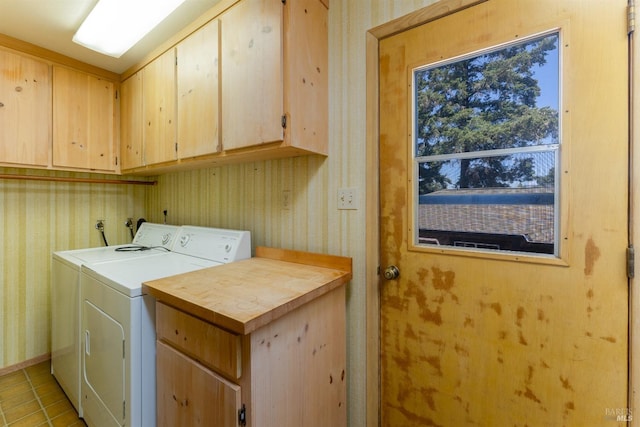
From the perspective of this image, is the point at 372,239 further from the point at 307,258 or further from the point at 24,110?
the point at 24,110

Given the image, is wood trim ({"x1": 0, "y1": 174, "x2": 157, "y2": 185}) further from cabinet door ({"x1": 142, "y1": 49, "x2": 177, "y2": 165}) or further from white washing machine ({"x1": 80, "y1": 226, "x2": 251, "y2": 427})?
white washing machine ({"x1": 80, "y1": 226, "x2": 251, "y2": 427})

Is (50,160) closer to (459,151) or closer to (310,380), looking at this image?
(310,380)

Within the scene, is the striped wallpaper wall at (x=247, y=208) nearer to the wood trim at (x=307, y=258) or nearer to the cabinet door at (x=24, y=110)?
the wood trim at (x=307, y=258)

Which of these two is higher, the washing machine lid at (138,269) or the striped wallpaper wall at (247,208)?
the striped wallpaper wall at (247,208)

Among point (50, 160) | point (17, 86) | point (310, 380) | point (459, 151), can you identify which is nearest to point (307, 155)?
point (459, 151)

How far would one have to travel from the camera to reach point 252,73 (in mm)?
1306

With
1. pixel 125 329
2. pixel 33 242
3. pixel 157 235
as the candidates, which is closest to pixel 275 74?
pixel 125 329

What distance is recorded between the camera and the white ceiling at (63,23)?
152 centimetres

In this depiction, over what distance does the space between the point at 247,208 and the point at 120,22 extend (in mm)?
1242

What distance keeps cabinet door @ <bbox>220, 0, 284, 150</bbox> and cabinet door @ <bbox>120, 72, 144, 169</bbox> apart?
1.09 m

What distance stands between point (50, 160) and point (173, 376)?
1.95 meters

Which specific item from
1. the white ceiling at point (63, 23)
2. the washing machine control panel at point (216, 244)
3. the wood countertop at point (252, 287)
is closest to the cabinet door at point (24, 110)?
the white ceiling at point (63, 23)

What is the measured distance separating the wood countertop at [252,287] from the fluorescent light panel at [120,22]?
138 cm

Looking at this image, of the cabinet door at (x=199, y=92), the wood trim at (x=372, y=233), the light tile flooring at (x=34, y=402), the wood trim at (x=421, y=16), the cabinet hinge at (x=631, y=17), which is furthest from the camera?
the light tile flooring at (x=34, y=402)
